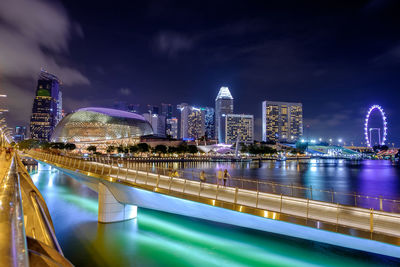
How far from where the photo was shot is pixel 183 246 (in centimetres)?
1577

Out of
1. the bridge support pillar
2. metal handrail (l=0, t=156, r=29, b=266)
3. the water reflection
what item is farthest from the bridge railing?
metal handrail (l=0, t=156, r=29, b=266)

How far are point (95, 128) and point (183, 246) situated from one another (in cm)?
14132

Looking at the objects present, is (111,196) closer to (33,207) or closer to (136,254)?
(136,254)

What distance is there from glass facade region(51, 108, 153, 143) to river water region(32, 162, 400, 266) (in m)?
131

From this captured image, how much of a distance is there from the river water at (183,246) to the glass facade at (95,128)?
131 m

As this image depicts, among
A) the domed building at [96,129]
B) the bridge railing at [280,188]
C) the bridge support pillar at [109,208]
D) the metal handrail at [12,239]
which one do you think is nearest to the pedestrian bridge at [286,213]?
the bridge railing at [280,188]

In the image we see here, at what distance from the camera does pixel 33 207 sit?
8305mm

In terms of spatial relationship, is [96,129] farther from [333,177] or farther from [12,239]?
[12,239]

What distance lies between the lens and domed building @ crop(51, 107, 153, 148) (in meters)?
144

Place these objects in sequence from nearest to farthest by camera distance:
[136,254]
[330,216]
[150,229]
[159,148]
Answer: [330,216] → [136,254] → [150,229] → [159,148]

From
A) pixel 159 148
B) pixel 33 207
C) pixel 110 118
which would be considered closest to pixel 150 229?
pixel 33 207

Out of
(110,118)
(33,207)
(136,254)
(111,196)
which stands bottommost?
(136,254)

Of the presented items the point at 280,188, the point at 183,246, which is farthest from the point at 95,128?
the point at 280,188

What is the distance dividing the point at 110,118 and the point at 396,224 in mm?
152659
